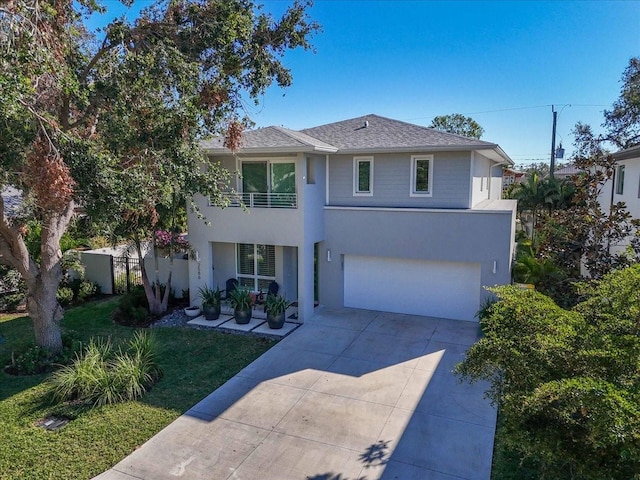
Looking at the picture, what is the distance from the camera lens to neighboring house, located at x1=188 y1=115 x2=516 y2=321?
1257 centimetres

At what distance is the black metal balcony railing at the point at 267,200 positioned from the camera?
13234 mm

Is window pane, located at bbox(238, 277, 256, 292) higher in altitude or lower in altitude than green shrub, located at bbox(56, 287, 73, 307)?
higher

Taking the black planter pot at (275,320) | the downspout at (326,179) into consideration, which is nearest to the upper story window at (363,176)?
the downspout at (326,179)

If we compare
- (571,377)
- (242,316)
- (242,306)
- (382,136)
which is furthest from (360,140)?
(571,377)

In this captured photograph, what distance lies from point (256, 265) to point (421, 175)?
6486 millimetres

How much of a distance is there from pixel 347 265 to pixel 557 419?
33.9 feet

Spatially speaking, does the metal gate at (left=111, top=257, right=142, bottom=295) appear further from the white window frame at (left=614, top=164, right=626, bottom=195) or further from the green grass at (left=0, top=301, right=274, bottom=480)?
the white window frame at (left=614, top=164, right=626, bottom=195)

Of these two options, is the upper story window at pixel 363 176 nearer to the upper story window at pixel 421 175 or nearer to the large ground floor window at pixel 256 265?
the upper story window at pixel 421 175

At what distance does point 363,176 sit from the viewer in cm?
1406

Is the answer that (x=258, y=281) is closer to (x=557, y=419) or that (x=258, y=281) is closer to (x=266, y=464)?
(x=266, y=464)

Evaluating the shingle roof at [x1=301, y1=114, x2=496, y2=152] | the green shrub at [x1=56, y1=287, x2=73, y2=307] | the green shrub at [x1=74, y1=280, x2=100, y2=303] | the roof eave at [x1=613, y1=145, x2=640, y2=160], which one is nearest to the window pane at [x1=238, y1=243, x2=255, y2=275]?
the shingle roof at [x1=301, y1=114, x2=496, y2=152]

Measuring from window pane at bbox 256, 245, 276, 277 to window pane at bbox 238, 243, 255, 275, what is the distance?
0.28 m

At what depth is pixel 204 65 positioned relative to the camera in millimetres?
9789

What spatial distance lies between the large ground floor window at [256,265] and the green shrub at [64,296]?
246 inches
